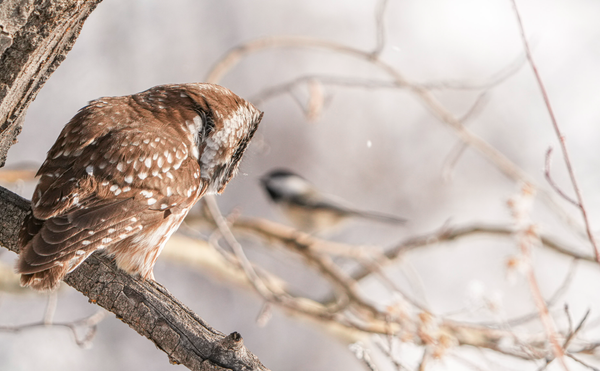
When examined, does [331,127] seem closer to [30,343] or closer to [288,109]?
[288,109]

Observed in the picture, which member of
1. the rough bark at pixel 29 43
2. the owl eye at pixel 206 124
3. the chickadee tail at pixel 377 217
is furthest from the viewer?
the chickadee tail at pixel 377 217

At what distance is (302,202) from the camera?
3807 mm

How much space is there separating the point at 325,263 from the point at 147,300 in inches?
76.3

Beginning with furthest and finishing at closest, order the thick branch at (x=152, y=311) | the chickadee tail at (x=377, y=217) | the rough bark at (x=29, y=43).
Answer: the chickadee tail at (x=377, y=217), the thick branch at (x=152, y=311), the rough bark at (x=29, y=43)

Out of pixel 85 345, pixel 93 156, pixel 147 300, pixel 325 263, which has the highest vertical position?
pixel 325 263

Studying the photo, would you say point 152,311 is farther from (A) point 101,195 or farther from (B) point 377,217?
(B) point 377,217

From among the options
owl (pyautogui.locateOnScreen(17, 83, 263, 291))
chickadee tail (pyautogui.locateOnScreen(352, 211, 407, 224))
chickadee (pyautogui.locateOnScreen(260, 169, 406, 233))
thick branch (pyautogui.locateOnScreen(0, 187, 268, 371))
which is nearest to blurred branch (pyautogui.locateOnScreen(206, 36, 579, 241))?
chickadee tail (pyautogui.locateOnScreen(352, 211, 407, 224))

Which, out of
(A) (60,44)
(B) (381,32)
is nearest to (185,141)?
(A) (60,44)

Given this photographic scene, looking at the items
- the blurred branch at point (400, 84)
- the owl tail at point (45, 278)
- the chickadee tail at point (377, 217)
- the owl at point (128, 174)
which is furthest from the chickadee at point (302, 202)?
the owl tail at point (45, 278)

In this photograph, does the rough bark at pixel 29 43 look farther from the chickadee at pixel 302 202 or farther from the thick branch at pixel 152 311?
the chickadee at pixel 302 202

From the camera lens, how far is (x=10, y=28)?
0.82 m

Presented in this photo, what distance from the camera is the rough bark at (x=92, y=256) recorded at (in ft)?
2.74

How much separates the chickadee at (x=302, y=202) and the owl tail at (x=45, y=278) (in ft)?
8.90

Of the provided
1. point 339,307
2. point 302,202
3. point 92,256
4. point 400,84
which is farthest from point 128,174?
point 302,202
